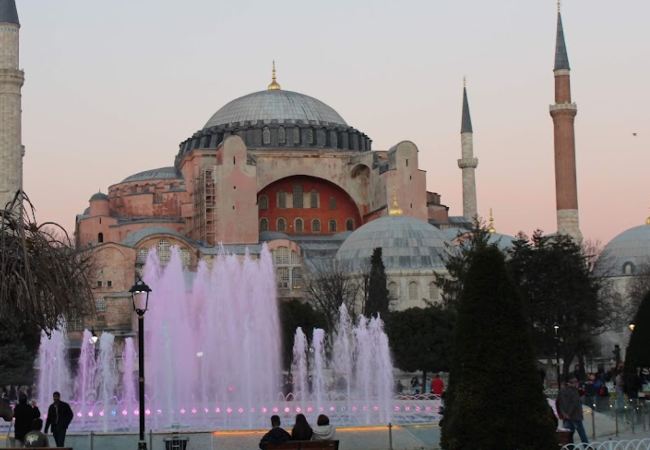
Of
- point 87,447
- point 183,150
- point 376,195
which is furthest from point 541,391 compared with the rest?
point 183,150

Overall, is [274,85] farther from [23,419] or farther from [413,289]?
[23,419]

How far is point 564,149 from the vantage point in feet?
171

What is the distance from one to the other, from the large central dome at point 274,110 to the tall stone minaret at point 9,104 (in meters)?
17.9

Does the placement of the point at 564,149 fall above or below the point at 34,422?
above

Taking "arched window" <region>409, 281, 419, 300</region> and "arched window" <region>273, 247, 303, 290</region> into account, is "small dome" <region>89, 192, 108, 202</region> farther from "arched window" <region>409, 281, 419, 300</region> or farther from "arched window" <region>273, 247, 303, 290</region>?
"arched window" <region>409, 281, 419, 300</region>

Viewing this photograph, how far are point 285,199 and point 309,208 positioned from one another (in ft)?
4.18

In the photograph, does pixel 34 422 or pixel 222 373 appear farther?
pixel 222 373

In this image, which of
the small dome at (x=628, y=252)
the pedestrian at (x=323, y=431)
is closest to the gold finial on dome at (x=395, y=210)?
the small dome at (x=628, y=252)

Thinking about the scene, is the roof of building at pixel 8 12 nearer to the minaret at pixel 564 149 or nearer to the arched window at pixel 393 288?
the arched window at pixel 393 288

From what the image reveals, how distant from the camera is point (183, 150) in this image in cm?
6744

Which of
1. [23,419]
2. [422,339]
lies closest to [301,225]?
[422,339]

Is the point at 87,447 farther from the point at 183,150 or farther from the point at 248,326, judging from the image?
the point at 183,150

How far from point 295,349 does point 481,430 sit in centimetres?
2667

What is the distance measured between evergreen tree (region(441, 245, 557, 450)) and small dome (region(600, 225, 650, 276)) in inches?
1833
